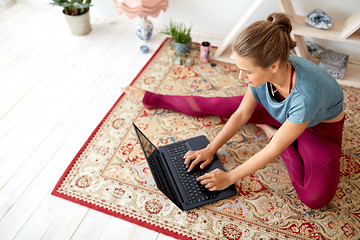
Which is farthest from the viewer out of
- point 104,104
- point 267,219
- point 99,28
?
point 99,28

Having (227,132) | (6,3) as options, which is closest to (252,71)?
(227,132)

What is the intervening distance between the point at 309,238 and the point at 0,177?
158cm

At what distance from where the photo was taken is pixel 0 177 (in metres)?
1.58

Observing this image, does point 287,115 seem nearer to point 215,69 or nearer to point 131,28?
point 215,69

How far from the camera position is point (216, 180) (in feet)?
4.63

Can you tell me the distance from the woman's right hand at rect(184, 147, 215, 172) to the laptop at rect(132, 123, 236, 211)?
0.03 metres

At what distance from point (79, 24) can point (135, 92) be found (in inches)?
40.1

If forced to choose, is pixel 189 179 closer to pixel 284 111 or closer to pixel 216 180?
pixel 216 180

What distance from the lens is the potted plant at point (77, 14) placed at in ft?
7.71

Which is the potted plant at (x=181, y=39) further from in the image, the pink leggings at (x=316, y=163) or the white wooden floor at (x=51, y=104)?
the pink leggings at (x=316, y=163)

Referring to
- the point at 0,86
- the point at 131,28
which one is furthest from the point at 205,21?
the point at 0,86

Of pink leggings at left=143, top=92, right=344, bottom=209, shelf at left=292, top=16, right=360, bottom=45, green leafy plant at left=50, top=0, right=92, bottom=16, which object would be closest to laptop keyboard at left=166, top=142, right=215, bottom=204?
pink leggings at left=143, top=92, right=344, bottom=209

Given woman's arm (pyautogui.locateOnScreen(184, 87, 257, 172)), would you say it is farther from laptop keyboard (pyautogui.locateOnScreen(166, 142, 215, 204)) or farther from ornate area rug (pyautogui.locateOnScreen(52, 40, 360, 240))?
ornate area rug (pyautogui.locateOnScreen(52, 40, 360, 240))

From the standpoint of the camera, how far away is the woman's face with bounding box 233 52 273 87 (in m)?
1.10
